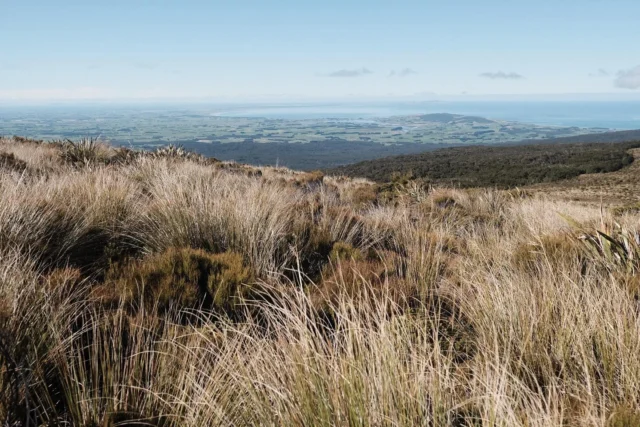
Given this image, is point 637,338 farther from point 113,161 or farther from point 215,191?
point 113,161

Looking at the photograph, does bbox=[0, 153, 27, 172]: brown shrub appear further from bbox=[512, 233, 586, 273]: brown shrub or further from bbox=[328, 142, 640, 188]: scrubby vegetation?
bbox=[328, 142, 640, 188]: scrubby vegetation

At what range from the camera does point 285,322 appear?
6.48 feet

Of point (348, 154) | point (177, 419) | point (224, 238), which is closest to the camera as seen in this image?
point (177, 419)

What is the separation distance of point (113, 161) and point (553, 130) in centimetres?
21281

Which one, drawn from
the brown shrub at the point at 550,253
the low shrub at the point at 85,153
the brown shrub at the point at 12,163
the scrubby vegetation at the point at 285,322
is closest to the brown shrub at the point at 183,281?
the scrubby vegetation at the point at 285,322

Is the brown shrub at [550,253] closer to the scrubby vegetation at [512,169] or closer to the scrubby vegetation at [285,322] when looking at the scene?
the scrubby vegetation at [285,322]

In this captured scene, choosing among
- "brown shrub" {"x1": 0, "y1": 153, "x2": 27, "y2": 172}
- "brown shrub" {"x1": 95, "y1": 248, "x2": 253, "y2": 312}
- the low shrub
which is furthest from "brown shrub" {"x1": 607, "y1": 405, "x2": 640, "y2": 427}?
the low shrub

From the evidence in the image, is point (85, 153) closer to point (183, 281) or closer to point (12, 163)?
point (12, 163)

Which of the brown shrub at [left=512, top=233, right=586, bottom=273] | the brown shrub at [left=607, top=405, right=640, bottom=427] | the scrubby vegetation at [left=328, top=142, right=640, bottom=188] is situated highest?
the brown shrub at [left=607, top=405, right=640, bottom=427]

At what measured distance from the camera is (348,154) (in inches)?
4331

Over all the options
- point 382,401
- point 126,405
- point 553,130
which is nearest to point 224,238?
point 126,405

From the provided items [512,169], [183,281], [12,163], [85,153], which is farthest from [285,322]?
[512,169]

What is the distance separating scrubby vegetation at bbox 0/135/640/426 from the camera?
5.07 feet

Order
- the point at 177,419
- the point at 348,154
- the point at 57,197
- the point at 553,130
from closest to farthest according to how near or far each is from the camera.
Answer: the point at 177,419 → the point at 57,197 → the point at 348,154 → the point at 553,130
